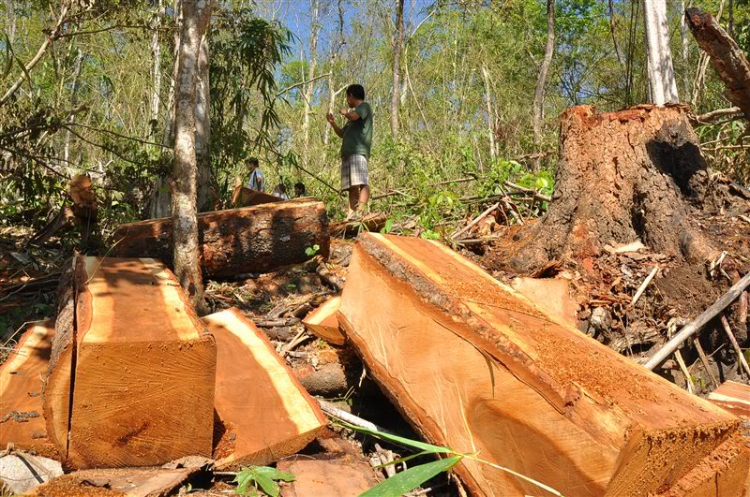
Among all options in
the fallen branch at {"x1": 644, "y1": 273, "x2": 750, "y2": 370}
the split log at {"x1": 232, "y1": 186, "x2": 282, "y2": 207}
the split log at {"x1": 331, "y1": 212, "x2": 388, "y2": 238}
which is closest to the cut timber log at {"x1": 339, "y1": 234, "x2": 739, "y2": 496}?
the fallen branch at {"x1": 644, "y1": 273, "x2": 750, "y2": 370}

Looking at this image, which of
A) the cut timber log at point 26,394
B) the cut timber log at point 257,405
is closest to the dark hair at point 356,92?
the cut timber log at point 257,405

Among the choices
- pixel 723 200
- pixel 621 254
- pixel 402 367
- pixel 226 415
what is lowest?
pixel 226 415

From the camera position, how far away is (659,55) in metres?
5.50

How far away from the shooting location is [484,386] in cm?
232

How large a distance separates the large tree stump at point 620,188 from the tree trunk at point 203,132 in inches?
125

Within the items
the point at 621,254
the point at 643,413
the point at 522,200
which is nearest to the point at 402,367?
the point at 643,413

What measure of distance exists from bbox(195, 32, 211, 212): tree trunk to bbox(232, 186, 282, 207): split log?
1.60 feet

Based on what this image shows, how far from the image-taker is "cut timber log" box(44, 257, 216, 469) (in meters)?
2.39

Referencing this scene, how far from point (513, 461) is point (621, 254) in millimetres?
2354

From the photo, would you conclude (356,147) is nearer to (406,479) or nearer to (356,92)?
(356,92)

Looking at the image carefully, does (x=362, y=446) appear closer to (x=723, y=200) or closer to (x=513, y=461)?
(x=513, y=461)

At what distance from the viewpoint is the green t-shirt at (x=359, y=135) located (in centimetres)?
715

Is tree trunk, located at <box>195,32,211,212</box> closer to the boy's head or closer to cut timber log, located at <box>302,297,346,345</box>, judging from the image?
the boy's head

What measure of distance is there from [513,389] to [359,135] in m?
5.28
